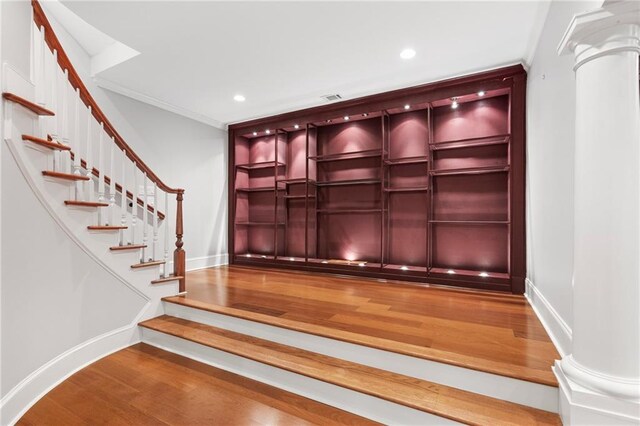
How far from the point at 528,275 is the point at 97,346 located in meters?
3.94

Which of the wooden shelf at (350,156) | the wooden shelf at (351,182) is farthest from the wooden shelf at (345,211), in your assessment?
the wooden shelf at (350,156)

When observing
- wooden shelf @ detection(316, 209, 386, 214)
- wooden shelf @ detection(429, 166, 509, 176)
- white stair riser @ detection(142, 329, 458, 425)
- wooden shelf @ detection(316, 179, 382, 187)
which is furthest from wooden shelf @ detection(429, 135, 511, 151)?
white stair riser @ detection(142, 329, 458, 425)

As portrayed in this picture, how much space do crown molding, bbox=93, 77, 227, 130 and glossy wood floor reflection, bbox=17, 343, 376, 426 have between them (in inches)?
120

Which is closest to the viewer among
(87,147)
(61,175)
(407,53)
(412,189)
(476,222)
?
(61,175)

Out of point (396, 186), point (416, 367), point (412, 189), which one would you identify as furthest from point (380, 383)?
point (396, 186)

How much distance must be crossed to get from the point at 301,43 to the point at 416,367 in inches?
109

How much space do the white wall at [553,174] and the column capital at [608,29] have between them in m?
0.14

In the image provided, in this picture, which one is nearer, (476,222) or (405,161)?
(476,222)

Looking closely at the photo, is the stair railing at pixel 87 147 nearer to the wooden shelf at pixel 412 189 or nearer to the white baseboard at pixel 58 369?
the white baseboard at pixel 58 369

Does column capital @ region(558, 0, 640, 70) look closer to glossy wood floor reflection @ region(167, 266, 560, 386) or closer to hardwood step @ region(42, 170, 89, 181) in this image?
glossy wood floor reflection @ region(167, 266, 560, 386)

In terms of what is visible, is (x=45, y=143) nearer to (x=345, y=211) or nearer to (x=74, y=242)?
(x=74, y=242)

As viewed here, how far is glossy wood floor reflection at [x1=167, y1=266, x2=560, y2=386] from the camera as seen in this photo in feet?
5.54

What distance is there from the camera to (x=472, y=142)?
3.32 m

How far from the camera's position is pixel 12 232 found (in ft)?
5.28
